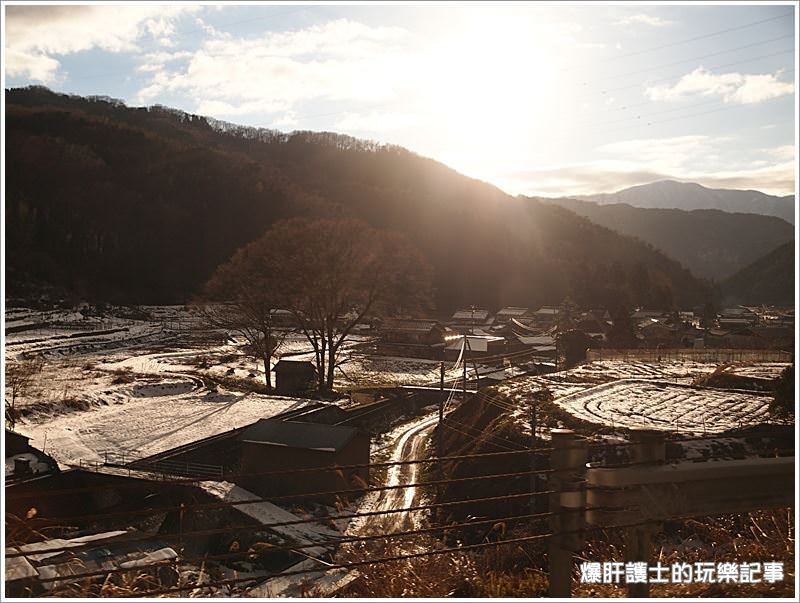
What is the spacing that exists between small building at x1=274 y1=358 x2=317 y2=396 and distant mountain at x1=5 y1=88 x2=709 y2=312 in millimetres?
35849

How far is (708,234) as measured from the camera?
125750 mm

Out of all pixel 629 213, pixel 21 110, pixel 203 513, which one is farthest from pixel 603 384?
pixel 629 213

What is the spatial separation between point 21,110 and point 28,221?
114ft

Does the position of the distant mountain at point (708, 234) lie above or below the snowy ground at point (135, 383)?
above

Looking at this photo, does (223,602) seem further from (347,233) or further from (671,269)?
(671,269)

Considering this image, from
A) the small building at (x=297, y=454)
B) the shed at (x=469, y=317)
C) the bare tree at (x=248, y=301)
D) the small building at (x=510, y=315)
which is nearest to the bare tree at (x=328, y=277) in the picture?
the bare tree at (x=248, y=301)

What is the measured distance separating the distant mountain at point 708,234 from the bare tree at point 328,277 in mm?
96039

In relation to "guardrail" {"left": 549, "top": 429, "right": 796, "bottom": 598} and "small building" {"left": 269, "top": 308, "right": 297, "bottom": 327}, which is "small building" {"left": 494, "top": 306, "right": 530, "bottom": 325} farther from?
"guardrail" {"left": 549, "top": 429, "right": 796, "bottom": 598}

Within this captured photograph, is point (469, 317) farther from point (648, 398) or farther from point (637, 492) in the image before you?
point (637, 492)

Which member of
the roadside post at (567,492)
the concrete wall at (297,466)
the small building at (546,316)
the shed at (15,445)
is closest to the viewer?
the roadside post at (567,492)

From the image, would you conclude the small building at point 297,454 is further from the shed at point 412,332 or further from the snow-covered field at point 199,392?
the shed at point 412,332

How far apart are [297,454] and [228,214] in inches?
2938

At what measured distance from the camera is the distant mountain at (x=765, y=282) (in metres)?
68.7

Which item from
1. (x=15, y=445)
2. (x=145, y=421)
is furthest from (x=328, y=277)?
(x=15, y=445)
